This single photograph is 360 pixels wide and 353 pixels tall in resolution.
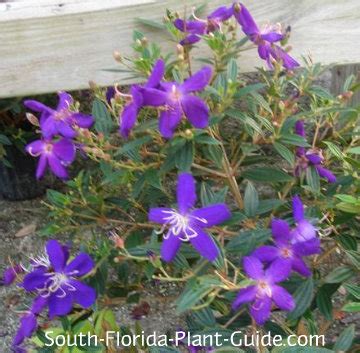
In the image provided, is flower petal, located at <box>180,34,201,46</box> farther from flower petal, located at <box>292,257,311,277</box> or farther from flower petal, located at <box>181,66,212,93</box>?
flower petal, located at <box>292,257,311,277</box>

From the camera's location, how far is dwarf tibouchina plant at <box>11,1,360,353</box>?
1.24m

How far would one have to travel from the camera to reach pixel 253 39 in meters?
1.47

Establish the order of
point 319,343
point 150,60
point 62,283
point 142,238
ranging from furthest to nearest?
point 142,238 < point 319,343 < point 150,60 < point 62,283

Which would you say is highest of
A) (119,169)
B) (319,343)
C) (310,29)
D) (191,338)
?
(310,29)

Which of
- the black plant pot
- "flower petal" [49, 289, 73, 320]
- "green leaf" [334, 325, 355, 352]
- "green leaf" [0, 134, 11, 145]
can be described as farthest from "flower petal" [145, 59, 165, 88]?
the black plant pot

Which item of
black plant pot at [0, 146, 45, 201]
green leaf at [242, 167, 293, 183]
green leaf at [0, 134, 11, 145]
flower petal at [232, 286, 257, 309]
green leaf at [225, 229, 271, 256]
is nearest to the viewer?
flower petal at [232, 286, 257, 309]

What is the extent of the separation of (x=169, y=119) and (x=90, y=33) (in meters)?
0.48

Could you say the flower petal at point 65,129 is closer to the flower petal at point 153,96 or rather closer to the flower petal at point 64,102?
Result: the flower petal at point 64,102

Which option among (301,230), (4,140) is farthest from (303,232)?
(4,140)

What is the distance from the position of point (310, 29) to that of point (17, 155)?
4.46 feet

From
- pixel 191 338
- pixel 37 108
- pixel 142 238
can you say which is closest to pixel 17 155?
pixel 142 238

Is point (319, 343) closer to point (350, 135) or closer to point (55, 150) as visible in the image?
point (350, 135)

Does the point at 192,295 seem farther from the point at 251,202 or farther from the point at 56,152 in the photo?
the point at 56,152

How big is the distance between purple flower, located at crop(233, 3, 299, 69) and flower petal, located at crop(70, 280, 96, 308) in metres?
0.61
